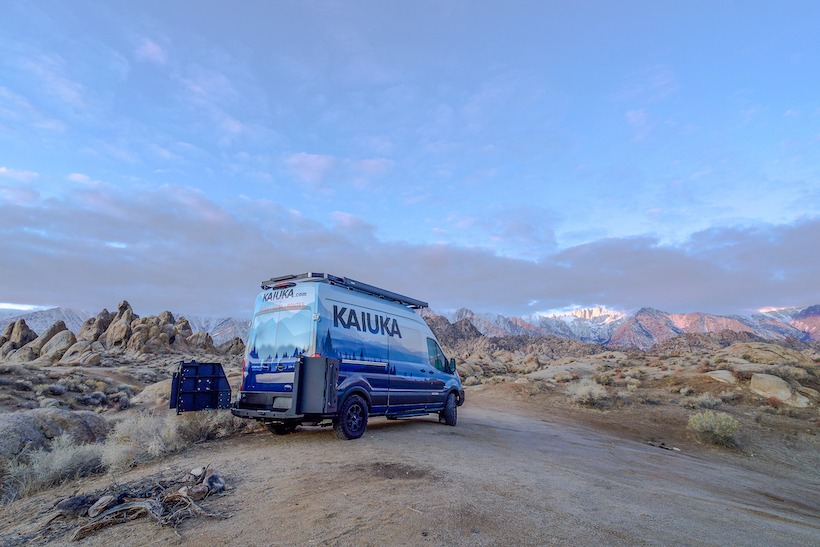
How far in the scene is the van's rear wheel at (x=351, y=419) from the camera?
864 cm

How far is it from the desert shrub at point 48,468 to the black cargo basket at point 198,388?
207 cm

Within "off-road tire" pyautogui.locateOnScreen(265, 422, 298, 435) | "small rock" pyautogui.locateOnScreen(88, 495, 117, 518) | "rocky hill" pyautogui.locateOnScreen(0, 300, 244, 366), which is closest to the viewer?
"small rock" pyautogui.locateOnScreen(88, 495, 117, 518)

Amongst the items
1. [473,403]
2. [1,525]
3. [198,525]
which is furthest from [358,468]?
[473,403]

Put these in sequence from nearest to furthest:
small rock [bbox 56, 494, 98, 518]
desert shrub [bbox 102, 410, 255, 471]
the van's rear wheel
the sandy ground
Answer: the sandy ground, small rock [bbox 56, 494, 98, 518], desert shrub [bbox 102, 410, 255, 471], the van's rear wheel

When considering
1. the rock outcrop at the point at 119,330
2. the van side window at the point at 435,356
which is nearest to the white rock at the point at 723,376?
the van side window at the point at 435,356

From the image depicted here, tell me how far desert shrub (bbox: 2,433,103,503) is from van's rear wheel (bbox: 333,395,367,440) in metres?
4.11

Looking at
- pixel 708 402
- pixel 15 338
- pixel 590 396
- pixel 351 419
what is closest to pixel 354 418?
pixel 351 419

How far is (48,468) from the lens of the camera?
6.09m

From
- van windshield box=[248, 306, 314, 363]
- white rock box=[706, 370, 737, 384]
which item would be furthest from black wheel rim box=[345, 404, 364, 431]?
white rock box=[706, 370, 737, 384]

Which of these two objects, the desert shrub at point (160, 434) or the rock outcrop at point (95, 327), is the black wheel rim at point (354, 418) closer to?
the desert shrub at point (160, 434)

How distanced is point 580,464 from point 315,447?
18.3 ft

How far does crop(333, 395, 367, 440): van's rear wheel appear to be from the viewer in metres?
8.64

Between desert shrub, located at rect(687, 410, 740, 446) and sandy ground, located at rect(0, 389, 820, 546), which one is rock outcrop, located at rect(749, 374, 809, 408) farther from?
sandy ground, located at rect(0, 389, 820, 546)

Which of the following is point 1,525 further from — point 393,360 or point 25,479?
point 393,360
